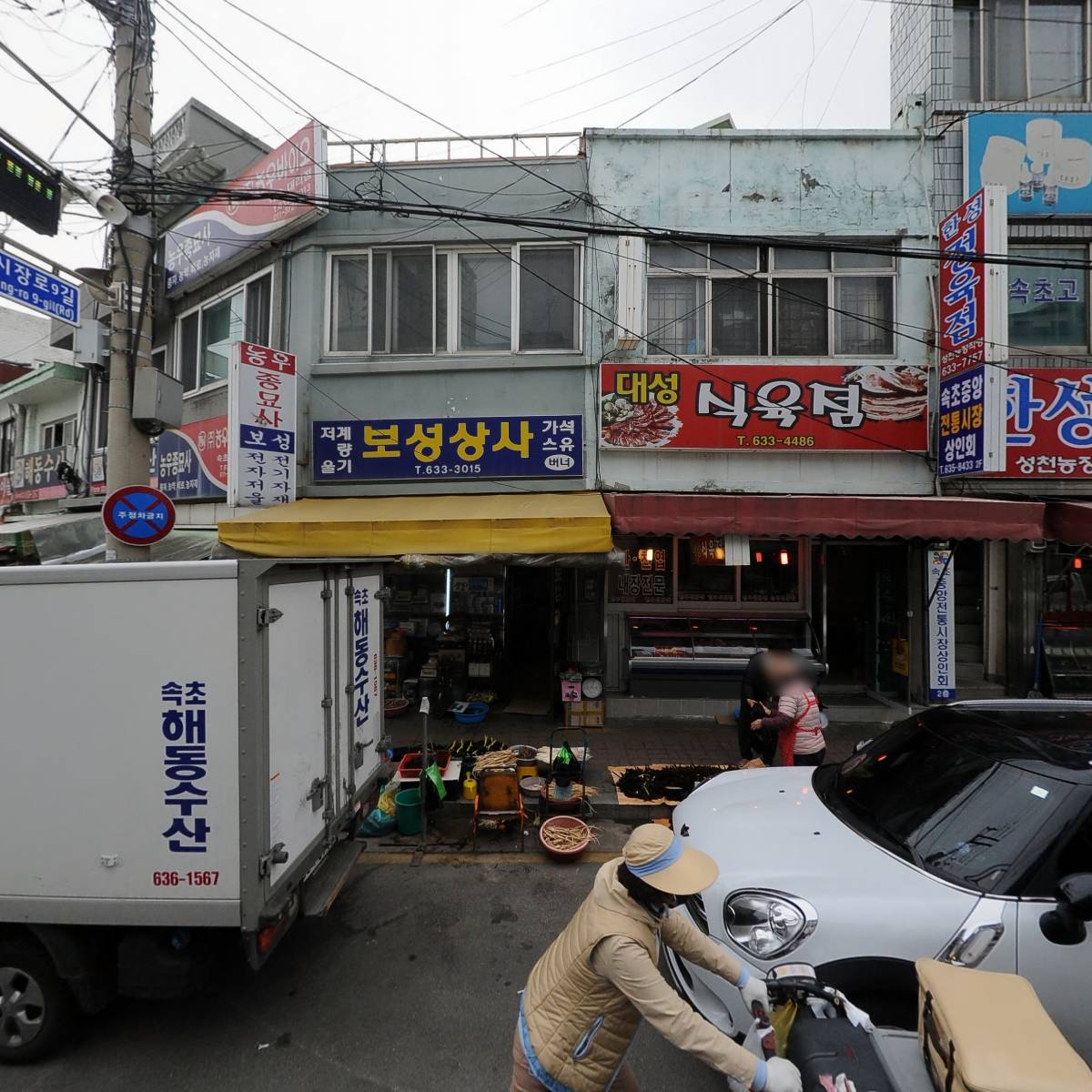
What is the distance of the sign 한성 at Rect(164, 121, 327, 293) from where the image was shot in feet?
28.1

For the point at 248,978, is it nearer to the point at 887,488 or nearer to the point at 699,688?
the point at 699,688

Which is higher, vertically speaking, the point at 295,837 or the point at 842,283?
the point at 842,283

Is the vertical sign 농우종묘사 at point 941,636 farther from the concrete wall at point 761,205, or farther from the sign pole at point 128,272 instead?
the sign pole at point 128,272

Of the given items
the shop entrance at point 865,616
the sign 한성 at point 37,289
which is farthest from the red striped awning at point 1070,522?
the sign 한성 at point 37,289

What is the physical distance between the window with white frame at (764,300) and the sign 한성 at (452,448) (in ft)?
7.41

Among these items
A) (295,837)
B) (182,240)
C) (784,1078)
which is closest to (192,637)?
(295,837)

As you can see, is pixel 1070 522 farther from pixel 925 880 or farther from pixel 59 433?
pixel 59 433

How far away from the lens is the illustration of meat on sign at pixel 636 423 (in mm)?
8664

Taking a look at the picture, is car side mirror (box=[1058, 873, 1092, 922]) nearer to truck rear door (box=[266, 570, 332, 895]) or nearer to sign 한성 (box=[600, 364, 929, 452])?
truck rear door (box=[266, 570, 332, 895])

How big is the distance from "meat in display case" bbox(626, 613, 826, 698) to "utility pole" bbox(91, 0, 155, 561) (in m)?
6.75

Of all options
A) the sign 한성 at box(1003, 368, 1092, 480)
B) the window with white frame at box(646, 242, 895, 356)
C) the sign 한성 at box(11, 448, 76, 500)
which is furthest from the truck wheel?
the sign 한성 at box(11, 448, 76, 500)

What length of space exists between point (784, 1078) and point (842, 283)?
9858 mm

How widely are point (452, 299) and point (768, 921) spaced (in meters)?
8.87

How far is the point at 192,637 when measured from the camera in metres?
2.95
